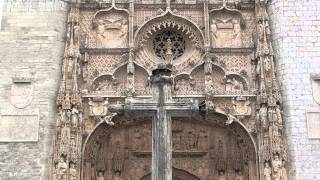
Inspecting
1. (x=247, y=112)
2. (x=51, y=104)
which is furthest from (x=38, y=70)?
(x=247, y=112)

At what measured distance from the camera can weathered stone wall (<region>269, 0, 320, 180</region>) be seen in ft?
43.3

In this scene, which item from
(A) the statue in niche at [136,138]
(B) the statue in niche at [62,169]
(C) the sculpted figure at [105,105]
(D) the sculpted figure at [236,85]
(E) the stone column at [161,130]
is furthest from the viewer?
(D) the sculpted figure at [236,85]

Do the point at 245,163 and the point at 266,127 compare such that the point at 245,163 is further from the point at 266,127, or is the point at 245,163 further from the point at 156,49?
the point at 156,49

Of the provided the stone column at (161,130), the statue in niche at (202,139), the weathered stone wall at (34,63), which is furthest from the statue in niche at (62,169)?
the stone column at (161,130)

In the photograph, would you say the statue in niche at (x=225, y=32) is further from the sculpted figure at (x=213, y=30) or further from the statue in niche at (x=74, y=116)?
the statue in niche at (x=74, y=116)

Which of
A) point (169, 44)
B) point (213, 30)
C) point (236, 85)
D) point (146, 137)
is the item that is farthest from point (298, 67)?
point (146, 137)

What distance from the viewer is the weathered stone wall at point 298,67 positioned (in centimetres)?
1319

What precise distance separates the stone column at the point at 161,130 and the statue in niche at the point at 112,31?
6418mm

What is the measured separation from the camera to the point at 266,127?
13.4m

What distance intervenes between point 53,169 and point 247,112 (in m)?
4.99

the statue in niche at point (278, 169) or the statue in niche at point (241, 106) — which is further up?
the statue in niche at point (241, 106)

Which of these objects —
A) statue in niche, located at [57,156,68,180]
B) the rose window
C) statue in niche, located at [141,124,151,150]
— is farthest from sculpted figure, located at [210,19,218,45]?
statue in niche, located at [57,156,68,180]

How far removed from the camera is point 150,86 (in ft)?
45.2

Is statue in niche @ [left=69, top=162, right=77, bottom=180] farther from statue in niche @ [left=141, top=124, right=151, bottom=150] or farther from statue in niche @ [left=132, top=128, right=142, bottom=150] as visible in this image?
statue in niche @ [left=141, top=124, right=151, bottom=150]
